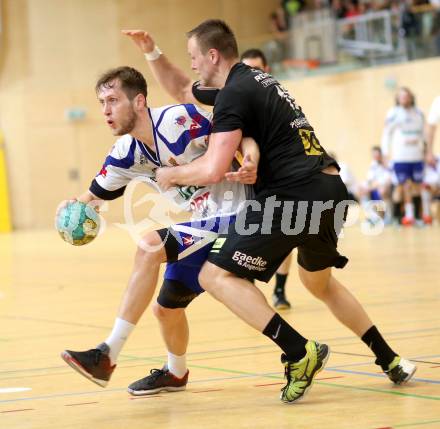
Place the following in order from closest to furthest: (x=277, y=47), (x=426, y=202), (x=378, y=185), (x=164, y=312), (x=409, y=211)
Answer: (x=164, y=312) → (x=409, y=211) → (x=426, y=202) → (x=378, y=185) → (x=277, y=47)

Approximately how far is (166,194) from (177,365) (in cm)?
90

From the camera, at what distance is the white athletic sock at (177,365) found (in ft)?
17.0

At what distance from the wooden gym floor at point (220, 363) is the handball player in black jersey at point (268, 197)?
298 mm

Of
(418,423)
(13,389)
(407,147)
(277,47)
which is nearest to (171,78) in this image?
(13,389)

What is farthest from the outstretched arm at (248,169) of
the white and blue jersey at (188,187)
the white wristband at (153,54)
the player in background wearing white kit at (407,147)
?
the player in background wearing white kit at (407,147)

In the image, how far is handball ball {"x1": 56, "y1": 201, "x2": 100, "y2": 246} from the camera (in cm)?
511

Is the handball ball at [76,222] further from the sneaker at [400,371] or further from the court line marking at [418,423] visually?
the court line marking at [418,423]

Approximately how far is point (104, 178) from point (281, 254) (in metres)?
1.08

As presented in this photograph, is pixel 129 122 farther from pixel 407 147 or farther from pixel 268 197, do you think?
pixel 407 147

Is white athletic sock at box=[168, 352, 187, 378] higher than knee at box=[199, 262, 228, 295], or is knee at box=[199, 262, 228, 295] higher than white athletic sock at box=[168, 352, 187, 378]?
knee at box=[199, 262, 228, 295]

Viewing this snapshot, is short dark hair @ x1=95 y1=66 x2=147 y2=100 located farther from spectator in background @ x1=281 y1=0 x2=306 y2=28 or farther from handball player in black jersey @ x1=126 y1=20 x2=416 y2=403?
spectator in background @ x1=281 y1=0 x2=306 y2=28

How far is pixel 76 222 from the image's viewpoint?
5.11 m

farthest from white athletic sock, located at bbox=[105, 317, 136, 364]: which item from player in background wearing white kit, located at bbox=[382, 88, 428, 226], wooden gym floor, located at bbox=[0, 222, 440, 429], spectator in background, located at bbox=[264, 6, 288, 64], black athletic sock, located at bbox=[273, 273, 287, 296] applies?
spectator in background, located at bbox=[264, 6, 288, 64]

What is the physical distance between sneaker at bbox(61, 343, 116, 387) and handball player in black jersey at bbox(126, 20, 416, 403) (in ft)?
1.95
